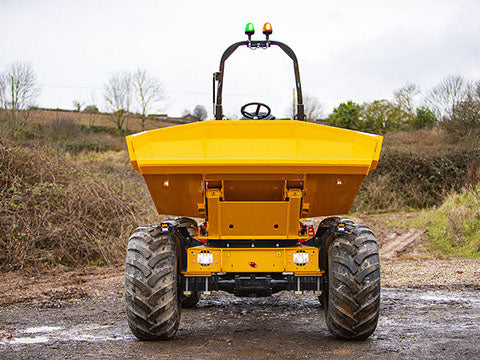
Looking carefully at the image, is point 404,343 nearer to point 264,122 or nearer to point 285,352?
point 285,352

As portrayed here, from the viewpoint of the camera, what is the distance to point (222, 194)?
446 centimetres

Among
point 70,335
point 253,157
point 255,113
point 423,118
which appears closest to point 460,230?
point 255,113

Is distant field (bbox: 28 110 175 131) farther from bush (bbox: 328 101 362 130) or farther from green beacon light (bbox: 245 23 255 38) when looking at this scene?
green beacon light (bbox: 245 23 255 38)

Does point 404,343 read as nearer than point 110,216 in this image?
Yes

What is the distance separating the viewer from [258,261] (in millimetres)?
4586

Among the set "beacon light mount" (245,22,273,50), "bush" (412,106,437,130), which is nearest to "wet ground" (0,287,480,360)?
"beacon light mount" (245,22,273,50)

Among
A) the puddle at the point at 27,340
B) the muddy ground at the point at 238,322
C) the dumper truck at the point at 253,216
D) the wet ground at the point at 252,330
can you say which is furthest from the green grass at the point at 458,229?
the puddle at the point at 27,340

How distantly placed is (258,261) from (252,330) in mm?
1055

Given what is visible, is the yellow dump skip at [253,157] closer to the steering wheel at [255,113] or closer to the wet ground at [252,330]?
the wet ground at [252,330]

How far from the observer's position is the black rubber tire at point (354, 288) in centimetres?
441

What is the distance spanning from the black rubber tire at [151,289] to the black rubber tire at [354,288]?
4.50ft

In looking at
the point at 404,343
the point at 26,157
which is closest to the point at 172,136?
the point at 404,343

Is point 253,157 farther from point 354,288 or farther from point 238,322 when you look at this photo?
point 238,322

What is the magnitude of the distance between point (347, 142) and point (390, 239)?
9.49m
